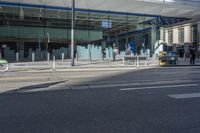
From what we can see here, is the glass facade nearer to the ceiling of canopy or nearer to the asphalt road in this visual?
the ceiling of canopy

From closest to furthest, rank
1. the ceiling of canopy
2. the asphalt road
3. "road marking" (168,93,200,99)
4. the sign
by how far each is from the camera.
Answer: the asphalt road → "road marking" (168,93,200,99) → the ceiling of canopy → the sign

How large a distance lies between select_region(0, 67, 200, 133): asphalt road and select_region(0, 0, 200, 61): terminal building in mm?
25003

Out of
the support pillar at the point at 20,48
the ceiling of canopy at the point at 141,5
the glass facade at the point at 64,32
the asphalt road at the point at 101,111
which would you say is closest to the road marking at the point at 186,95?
the asphalt road at the point at 101,111

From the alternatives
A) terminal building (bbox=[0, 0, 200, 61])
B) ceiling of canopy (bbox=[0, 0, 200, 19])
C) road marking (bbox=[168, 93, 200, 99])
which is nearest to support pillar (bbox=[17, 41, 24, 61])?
terminal building (bbox=[0, 0, 200, 61])

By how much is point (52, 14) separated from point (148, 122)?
3239cm

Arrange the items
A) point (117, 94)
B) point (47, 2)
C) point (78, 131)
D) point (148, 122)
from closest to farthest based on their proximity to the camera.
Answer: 1. point (78, 131)
2. point (148, 122)
3. point (117, 94)
4. point (47, 2)

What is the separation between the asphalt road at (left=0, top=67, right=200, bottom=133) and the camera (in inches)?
229

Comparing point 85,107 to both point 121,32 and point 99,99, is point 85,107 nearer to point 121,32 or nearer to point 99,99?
point 99,99

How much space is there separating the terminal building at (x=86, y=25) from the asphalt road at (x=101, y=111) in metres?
25.0

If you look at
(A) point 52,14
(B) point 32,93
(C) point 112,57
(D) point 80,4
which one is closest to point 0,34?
(A) point 52,14

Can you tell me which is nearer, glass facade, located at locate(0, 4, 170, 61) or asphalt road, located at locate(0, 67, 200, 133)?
asphalt road, located at locate(0, 67, 200, 133)

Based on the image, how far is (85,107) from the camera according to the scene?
7578mm

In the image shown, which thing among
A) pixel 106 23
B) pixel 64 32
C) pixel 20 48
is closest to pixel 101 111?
pixel 20 48

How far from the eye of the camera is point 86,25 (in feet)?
127
